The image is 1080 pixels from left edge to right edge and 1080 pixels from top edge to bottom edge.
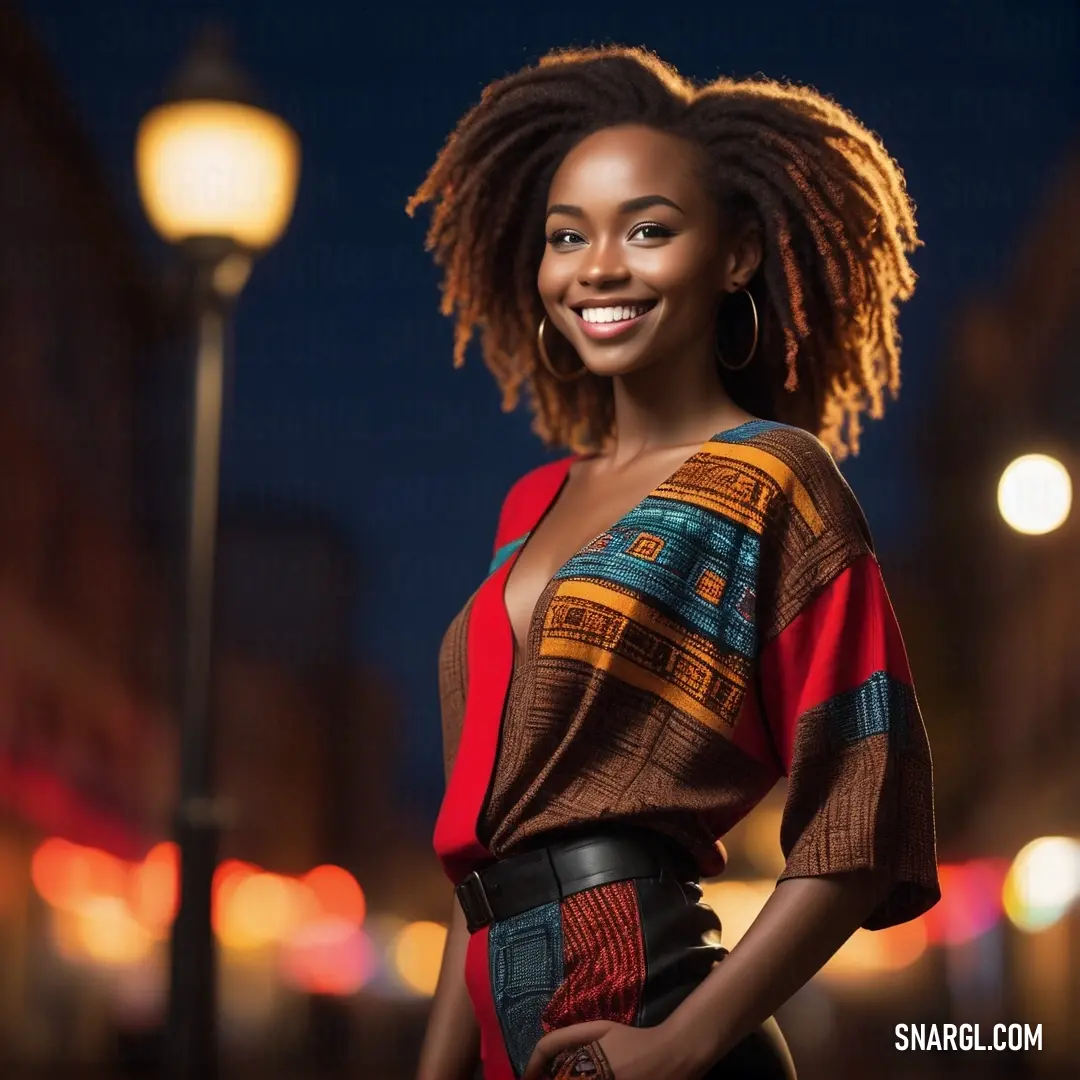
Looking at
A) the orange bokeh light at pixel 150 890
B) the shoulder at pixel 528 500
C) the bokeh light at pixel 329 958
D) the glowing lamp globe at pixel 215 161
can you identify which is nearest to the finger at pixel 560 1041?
the shoulder at pixel 528 500

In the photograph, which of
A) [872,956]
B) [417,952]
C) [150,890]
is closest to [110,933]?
[150,890]

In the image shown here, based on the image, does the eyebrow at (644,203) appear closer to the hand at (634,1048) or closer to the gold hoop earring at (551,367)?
the gold hoop earring at (551,367)

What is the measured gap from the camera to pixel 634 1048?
95.7 inches

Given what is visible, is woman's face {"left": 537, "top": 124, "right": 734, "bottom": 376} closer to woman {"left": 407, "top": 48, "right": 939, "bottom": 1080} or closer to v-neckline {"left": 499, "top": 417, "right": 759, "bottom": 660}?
woman {"left": 407, "top": 48, "right": 939, "bottom": 1080}

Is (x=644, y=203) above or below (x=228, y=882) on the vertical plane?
below

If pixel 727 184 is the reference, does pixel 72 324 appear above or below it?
above

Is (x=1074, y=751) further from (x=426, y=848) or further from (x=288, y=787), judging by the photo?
(x=426, y=848)

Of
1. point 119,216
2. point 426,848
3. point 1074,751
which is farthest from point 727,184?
point 426,848

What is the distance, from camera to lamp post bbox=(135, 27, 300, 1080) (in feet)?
18.4

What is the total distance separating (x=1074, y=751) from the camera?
2514cm

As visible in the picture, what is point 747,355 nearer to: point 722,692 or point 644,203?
point 644,203

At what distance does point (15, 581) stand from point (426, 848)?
3487 cm

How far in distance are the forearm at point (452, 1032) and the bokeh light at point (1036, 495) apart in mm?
4895

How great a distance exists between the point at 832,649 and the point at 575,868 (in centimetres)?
47
